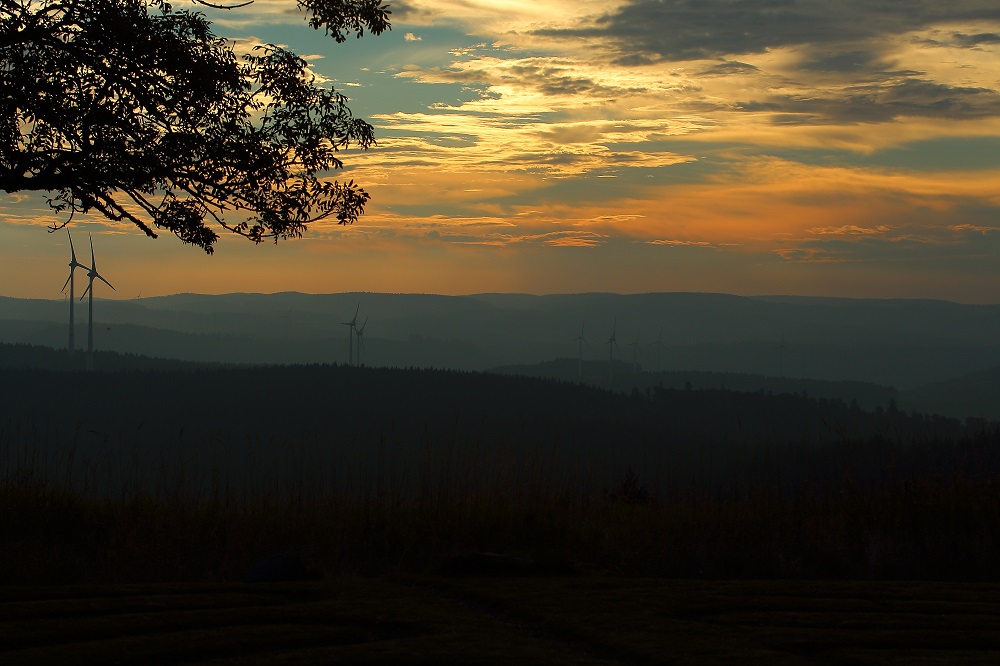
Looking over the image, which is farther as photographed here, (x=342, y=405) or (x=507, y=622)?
(x=342, y=405)

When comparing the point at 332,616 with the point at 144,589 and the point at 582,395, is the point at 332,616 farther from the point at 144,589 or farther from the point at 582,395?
the point at 582,395

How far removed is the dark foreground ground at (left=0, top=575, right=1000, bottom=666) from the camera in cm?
841

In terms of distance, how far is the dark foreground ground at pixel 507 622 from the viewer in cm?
841

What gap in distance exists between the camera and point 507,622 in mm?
9914

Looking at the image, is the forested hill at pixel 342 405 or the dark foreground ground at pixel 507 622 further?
the forested hill at pixel 342 405

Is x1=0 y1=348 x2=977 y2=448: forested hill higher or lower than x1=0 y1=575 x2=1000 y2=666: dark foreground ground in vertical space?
lower

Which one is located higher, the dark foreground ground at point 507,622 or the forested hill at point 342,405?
the dark foreground ground at point 507,622

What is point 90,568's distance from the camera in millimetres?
13477

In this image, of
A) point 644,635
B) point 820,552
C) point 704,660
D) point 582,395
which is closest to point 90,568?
point 644,635

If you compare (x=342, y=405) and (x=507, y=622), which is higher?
(x=507, y=622)

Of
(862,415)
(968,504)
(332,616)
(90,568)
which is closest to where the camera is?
(332,616)

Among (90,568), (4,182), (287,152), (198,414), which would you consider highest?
(287,152)

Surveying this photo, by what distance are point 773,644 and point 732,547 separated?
5.08 m

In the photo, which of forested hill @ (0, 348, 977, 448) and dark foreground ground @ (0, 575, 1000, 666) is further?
forested hill @ (0, 348, 977, 448)
